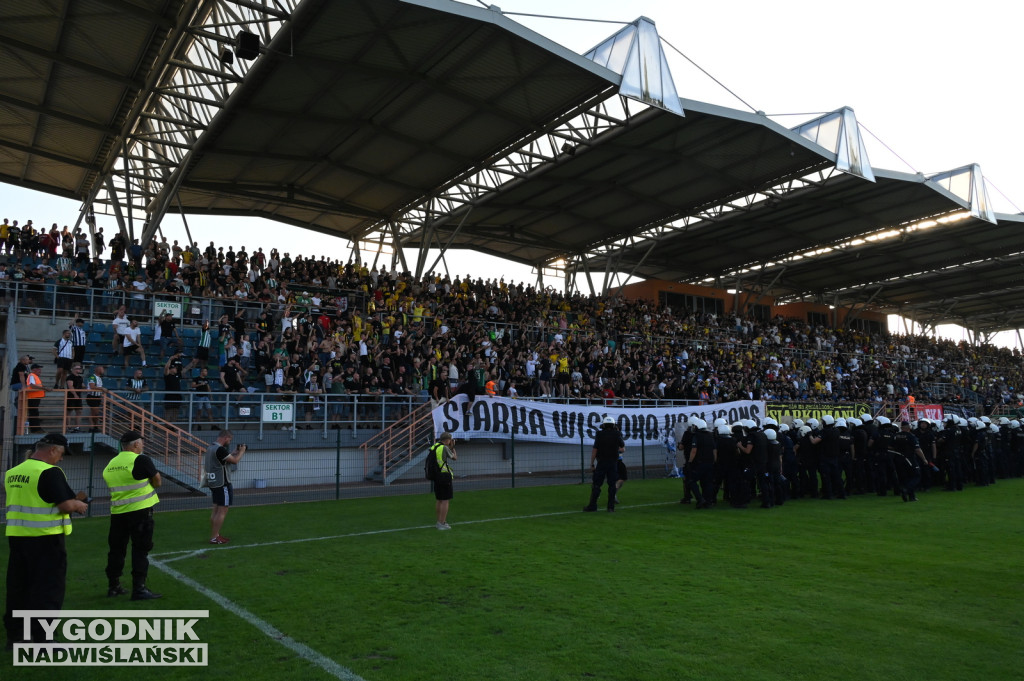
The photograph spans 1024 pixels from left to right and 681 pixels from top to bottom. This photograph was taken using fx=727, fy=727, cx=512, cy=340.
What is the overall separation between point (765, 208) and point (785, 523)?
23.7 m

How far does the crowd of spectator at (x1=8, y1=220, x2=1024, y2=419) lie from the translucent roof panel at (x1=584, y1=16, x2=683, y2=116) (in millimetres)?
9948

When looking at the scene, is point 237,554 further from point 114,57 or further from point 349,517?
point 114,57

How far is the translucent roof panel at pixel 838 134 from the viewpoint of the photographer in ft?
89.4

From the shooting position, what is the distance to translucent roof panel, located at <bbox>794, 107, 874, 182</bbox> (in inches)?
1072

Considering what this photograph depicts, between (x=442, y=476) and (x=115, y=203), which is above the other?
(x=115, y=203)

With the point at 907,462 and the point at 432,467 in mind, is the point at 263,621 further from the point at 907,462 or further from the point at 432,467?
the point at 907,462

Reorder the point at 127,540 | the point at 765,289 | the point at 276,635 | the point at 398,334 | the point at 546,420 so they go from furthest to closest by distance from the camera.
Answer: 1. the point at 765,289
2. the point at 398,334
3. the point at 546,420
4. the point at 127,540
5. the point at 276,635

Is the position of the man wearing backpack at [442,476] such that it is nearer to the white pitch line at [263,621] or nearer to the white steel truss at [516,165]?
the white pitch line at [263,621]

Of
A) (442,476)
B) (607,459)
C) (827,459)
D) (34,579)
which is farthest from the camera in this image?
(827,459)

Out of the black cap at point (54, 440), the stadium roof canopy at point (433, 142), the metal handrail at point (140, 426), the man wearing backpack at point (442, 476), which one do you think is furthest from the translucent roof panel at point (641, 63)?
the black cap at point (54, 440)

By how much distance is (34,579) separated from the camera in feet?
19.7

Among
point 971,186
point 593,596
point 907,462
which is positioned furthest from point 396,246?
point 593,596

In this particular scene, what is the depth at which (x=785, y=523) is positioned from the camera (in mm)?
12656

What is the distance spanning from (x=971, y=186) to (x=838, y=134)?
10.4 metres
